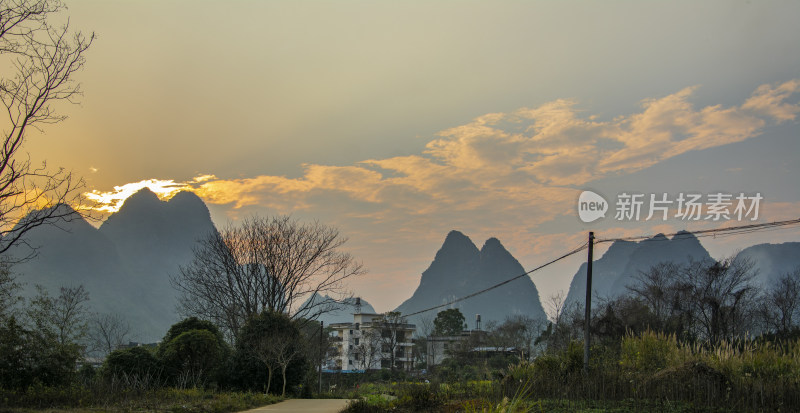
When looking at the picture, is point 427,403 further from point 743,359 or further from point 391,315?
point 391,315

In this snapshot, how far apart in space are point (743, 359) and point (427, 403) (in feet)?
20.8

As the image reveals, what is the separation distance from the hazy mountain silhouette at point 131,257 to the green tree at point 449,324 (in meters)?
46.6

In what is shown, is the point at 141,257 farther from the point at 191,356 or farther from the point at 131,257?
the point at 191,356

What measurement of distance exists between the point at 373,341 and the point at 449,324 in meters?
12.9

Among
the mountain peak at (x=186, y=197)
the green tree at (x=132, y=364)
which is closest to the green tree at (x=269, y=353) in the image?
the green tree at (x=132, y=364)

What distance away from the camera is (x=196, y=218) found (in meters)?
148

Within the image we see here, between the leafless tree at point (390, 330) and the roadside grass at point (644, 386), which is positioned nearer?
the roadside grass at point (644, 386)

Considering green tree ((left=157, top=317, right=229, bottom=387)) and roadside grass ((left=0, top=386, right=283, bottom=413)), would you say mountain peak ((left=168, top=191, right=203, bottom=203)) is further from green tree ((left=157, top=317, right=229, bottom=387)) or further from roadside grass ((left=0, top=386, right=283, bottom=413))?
roadside grass ((left=0, top=386, right=283, bottom=413))

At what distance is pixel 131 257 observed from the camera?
432 feet

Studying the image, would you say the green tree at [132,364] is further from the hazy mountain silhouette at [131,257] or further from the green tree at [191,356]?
the hazy mountain silhouette at [131,257]

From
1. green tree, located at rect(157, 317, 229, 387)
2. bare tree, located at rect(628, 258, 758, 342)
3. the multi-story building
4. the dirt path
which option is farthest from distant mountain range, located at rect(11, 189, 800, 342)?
the dirt path

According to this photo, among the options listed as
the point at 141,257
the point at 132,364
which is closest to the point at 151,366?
the point at 132,364

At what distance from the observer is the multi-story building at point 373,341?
5284cm

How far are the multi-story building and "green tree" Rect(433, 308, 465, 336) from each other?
2.98 metres
